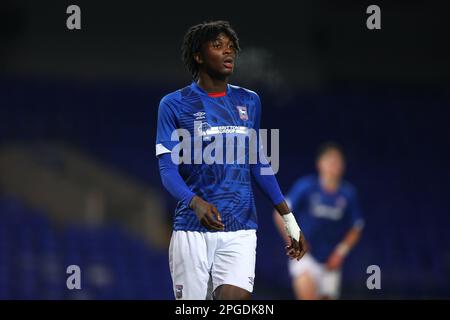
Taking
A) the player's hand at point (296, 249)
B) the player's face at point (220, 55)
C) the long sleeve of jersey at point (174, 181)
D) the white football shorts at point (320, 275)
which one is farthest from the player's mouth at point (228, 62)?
the white football shorts at point (320, 275)

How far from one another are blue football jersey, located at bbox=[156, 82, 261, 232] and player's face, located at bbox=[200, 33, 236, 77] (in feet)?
0.52

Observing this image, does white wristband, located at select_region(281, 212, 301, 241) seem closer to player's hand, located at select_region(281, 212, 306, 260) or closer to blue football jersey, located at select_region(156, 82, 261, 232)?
player's hand, located at select_region(281, 212, 306, 260)

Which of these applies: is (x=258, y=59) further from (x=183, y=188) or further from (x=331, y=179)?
(x=183, y=188)

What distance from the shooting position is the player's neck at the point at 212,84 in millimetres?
4453

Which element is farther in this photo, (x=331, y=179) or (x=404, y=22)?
(x=404, y=22)

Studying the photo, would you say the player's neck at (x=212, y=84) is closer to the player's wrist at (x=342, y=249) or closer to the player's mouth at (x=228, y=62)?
the player's mouth at (x=228, y=62)

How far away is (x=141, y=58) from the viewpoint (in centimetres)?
1425

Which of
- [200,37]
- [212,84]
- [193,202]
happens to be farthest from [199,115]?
[193,202]

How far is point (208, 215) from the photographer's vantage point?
13.0 ft

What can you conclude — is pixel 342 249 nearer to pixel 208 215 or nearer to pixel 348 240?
pixel 348 240

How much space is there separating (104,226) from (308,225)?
11.7ft

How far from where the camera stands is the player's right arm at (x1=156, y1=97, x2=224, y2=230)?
3980 mm

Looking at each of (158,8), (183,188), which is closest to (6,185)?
(158,8)

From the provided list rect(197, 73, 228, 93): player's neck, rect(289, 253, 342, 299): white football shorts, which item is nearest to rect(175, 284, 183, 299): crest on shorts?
rect(197, 73, 228, 93): player's neck
